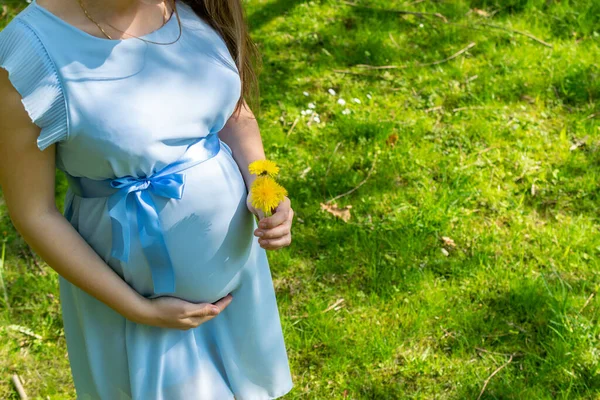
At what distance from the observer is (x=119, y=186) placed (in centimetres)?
147

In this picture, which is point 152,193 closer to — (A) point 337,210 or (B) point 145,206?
(B) point 145,206

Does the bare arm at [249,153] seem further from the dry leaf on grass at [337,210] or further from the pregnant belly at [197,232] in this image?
the dry leaf on grass at [337,210]

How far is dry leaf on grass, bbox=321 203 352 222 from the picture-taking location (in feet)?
10.7

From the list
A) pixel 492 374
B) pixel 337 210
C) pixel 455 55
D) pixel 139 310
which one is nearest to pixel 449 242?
pixel 337 210

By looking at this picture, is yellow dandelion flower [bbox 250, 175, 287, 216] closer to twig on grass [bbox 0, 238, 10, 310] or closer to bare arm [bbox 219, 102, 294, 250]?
bare arm [bbox 219, 102, 294, 250]

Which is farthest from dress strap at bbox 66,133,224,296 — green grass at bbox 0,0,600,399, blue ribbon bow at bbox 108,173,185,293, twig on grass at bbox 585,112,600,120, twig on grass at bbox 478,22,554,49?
twig on grass at bbox 478,22,554,49

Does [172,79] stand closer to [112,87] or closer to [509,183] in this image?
[112,87]

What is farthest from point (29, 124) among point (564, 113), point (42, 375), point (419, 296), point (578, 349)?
point (564, 113)

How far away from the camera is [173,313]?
60.9 inches

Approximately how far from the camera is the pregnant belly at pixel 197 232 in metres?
1.51

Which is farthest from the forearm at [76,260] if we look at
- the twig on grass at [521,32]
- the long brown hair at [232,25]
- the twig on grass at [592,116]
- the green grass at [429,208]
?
the twig on grass at [521,32]

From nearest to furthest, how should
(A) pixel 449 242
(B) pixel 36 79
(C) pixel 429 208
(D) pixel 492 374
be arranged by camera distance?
(B) pixel 36 79 → (D) pixel 492 374 → (A) pixel 449 242 → (C) pixel 429 208

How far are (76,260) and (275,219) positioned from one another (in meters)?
0.43

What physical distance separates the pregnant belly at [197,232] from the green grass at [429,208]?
1128mm
